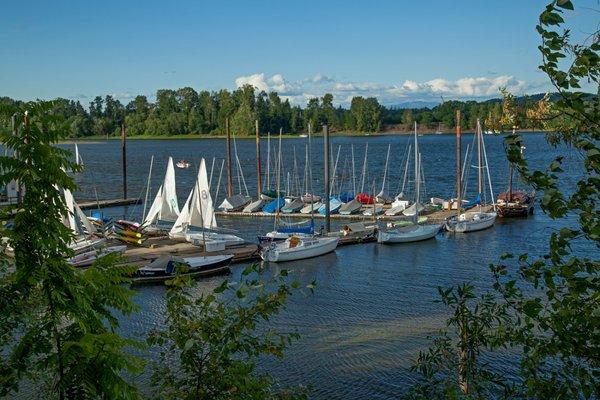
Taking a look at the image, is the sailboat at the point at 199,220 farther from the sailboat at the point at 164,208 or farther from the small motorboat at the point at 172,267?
the small motorboat at the point at 172,267

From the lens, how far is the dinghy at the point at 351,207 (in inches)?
1994

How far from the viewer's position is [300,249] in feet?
117

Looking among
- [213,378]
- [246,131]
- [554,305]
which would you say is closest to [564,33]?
[554,305]

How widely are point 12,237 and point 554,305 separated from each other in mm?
4372

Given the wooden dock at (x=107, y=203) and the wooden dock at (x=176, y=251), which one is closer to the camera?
the wooden dock at (x=176, y=251)

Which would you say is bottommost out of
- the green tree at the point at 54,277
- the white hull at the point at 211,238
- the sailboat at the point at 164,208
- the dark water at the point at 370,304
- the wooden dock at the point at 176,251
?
the dark water at the point at 370,304

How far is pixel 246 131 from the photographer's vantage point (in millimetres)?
191750

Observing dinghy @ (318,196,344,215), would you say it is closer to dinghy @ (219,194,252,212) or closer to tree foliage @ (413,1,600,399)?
dinghy @ (219,194,252,212)

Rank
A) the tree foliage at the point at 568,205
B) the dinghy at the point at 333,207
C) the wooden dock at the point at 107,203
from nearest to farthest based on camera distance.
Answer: the tree foliage at the point at 568,205 < the dinghy at the point at 333,207 < the wooden dock at the point at 107,203

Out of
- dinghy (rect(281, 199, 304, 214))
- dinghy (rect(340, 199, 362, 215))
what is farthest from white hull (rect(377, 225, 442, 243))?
dinghy (rect(281, 199, 304, 214))

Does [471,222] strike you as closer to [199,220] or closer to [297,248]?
[297,248]

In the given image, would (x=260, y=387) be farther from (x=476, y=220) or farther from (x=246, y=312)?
(x=476, y=220)

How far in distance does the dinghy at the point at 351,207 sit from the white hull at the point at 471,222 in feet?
27.0

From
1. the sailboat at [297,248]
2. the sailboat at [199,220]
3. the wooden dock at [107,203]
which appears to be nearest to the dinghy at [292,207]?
the sailboat at [199,220]
